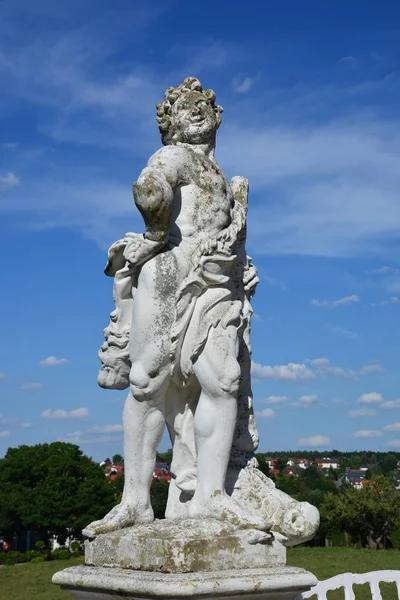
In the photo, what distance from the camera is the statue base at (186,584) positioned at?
4797 mm

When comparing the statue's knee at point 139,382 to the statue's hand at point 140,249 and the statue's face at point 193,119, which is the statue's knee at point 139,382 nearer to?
the statue's hand at point 140,249

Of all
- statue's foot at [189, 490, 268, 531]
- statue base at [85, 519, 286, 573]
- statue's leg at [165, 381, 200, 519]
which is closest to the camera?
statue base at [85, 519, 286, 573]

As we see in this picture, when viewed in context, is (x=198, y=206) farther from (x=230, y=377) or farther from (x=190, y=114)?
(x=230, y=377)

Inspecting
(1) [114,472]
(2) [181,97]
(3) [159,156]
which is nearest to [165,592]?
(3) [159,156]

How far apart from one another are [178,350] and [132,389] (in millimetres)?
432

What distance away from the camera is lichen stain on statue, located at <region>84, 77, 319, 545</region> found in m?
5.62

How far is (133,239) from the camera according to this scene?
230 inches

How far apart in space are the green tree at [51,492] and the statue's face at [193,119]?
45.7m

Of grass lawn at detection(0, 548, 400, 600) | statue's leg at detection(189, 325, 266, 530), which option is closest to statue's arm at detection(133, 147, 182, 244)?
statue's leg at detection(189, 325, 266, 530)

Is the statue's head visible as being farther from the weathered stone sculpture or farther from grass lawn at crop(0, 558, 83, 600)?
grass lawn at crop(0, 558, 83, 600)

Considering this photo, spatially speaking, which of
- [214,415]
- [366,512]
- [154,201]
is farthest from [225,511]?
[366,512]

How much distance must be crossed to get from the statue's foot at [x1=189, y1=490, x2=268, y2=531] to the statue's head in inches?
107

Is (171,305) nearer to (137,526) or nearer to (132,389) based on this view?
(132,389)

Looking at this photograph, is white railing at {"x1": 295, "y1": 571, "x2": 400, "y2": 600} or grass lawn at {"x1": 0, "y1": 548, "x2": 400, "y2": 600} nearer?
white railing at {"x1": 295, "y1": 571, "x2": 400, "y2": 600}
